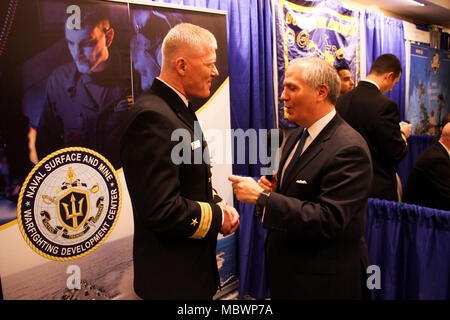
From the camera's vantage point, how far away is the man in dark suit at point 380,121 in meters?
2.39

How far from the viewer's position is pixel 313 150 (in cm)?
142

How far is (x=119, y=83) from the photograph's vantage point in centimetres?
217

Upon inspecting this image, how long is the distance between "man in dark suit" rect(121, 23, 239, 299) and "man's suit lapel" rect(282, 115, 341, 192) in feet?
1.09

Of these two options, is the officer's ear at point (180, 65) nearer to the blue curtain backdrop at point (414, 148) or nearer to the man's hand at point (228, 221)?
the man's hand at point (228, 221)

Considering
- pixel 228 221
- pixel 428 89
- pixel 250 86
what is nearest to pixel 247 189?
pixel 228 221

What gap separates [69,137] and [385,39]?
4.64 metres

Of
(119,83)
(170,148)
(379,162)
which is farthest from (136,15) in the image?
(379,162)

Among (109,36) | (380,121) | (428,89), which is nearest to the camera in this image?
(109,36)

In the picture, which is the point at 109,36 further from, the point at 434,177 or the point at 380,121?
the point at 434,177

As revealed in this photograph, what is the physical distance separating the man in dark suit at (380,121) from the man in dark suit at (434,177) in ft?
0.76

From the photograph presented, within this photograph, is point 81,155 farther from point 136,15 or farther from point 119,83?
point 136,15

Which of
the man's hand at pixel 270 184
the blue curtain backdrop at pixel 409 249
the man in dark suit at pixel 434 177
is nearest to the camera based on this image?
the man's hand at pixel 270 184

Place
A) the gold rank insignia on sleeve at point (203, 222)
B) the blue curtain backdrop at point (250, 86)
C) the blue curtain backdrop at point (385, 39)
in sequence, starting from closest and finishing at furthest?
the gold rank insignia on sleeve at point (203, 222), the blue curtain backdrop at point (250, 86), the blue curtain backdrop at point (385, 39)

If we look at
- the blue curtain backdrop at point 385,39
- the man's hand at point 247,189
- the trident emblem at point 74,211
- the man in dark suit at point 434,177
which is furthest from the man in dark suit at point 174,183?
the blue curtain backdrop at point 385,39
